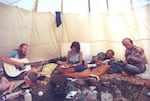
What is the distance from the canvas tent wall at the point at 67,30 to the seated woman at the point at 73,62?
7cm

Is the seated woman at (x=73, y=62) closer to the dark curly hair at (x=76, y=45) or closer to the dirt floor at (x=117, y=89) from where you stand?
the dark curly hair at (x=76, y=45)

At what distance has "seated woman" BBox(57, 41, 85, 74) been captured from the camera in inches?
84.0

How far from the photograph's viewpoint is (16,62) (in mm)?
2096

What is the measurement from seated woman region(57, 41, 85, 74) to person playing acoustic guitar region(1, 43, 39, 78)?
0.22 m

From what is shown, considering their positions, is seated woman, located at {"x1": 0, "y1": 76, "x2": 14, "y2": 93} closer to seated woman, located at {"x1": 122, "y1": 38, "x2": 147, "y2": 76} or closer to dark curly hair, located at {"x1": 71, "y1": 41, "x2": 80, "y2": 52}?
dark curly hair, located at {"x1": 71, "y1": 41, "x2": 80, "y2": 52}

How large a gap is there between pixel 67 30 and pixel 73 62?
28 cm

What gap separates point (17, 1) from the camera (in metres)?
2.11

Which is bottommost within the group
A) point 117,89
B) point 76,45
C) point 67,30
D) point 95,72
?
point 117,89

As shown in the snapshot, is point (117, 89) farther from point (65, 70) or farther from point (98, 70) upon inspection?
point (65, 70)

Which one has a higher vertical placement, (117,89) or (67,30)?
(67,30)

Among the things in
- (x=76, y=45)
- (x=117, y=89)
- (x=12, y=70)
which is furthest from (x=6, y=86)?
(x=117, y=89)

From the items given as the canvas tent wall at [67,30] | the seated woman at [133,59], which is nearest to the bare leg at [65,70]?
the canvas tent wall at [67,30]

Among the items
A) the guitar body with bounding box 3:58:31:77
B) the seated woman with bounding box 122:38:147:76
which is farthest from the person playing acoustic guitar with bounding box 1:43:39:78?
the seated woman with bounding box 122:38:147:76

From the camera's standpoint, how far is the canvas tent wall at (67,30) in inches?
81.8
